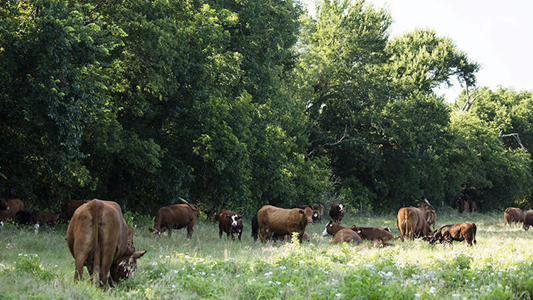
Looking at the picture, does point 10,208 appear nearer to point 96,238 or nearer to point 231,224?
point 231,224

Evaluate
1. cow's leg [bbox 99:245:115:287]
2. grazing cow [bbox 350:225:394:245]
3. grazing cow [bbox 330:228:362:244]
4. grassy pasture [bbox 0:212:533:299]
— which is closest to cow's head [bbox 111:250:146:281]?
grassy pasture [bbox 0:212:533:299]

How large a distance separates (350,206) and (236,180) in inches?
599

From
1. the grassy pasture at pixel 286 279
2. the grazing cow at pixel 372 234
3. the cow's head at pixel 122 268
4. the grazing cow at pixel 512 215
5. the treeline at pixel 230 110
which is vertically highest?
the treeline at pixel 230 110

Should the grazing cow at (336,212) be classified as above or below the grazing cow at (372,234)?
below

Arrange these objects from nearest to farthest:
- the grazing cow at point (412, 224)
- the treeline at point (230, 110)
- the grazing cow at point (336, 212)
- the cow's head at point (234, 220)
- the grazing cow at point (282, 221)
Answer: the treeline at point (230, 110), the grazing cow at point (282, 221), the cow's head at point (234, 220), the grazing cow at point (412, 224), the grazing cow at point (336, 212)

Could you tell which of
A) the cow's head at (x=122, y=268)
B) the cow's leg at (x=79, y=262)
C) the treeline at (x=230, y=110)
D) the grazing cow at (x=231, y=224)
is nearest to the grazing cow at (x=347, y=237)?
the grazing cow at (x=231, y=224)

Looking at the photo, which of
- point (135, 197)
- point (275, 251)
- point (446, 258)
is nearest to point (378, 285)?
point (446, 258)

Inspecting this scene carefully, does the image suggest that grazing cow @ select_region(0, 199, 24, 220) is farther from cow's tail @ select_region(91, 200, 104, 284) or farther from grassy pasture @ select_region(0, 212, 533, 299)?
cow's tail @ select_region(91, 200, 104, 284)

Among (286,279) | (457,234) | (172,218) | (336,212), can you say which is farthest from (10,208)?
(336,212)

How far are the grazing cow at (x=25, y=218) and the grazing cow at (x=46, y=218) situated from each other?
1.33ft

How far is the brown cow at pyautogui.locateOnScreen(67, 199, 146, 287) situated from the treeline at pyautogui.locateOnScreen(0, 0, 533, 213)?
6821 millimetres

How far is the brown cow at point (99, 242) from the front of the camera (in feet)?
24.9

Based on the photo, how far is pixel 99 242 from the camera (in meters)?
7.71

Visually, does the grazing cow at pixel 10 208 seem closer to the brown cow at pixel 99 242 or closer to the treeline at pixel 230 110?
the treeline at pixel 230 110
